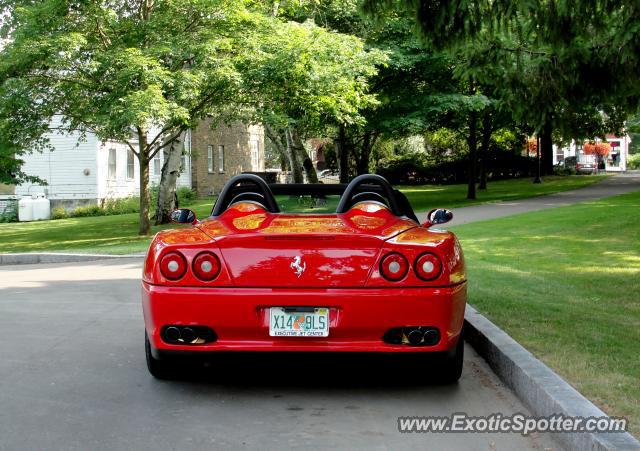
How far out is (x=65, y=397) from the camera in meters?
5.29

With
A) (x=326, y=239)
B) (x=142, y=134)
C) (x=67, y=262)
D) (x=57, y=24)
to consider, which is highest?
(x=57, y=24)

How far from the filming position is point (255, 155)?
2121 inches

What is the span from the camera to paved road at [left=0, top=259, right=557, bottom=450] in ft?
14.4

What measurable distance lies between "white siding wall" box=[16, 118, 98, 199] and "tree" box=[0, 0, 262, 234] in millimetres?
15851

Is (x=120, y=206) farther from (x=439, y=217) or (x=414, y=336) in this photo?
(x=414, y=336)

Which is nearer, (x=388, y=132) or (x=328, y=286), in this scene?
(x=328, y=286)

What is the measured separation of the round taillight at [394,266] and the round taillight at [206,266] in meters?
1.03

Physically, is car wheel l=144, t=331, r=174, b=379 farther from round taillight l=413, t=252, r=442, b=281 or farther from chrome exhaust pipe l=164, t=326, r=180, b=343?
round taillight l=413, t=252, r=442, b=281

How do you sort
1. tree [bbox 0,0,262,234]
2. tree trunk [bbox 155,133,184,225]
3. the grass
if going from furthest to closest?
tree trunk [bbox 155,133,184,225] → the grass → tree [bbox 0,0,262,234]

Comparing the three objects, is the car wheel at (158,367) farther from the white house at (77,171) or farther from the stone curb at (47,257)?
the white house at (77,171)

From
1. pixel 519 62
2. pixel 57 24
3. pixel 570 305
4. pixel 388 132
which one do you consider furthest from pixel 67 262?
pixel 388 132

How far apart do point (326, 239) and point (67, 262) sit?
1236cm

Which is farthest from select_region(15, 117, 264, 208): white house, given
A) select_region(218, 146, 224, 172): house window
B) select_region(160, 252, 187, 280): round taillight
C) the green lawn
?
select_region(160, 252, 187, 280): round taillight

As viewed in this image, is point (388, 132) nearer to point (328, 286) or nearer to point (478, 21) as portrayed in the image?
point (478, 21)
